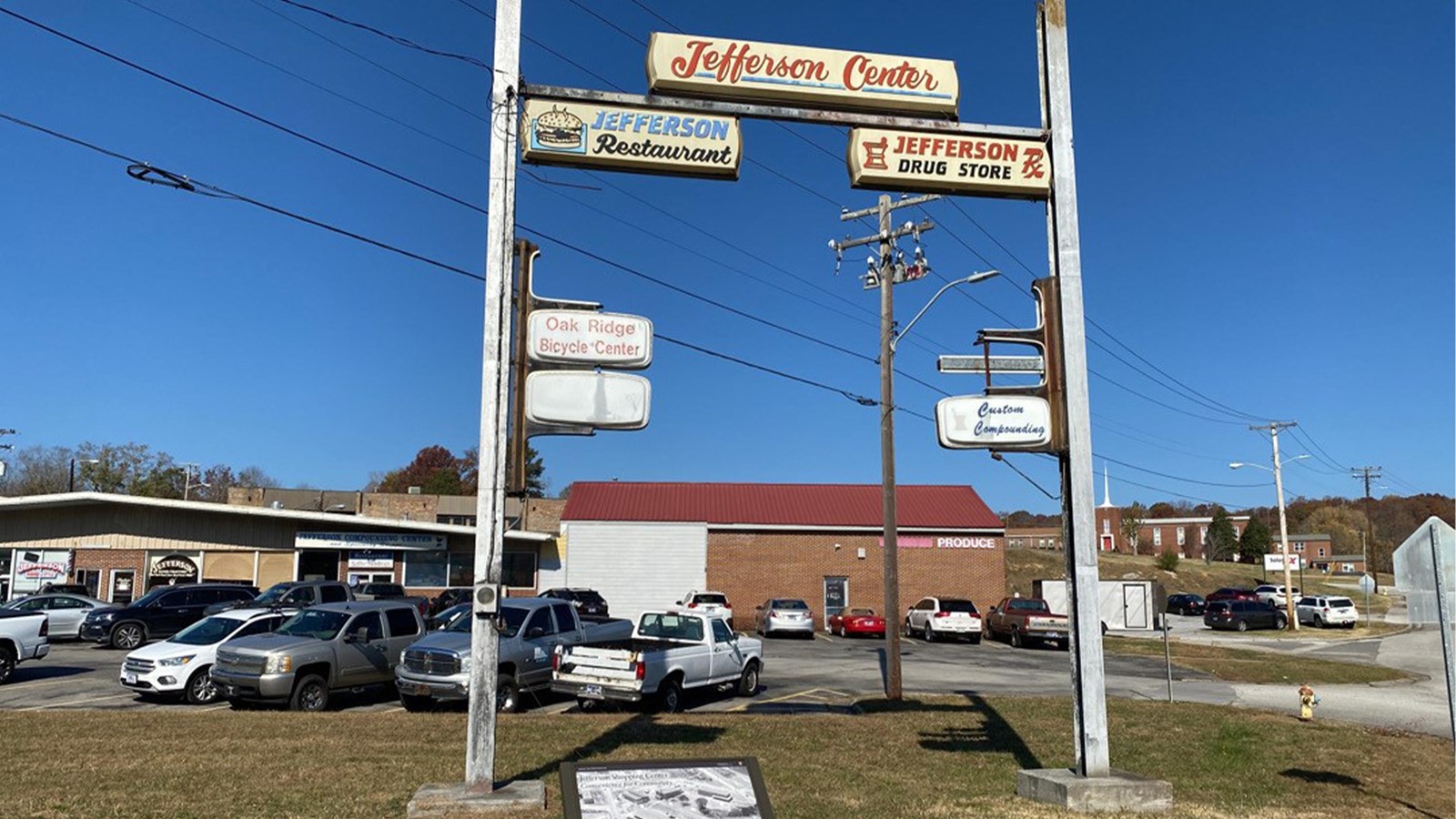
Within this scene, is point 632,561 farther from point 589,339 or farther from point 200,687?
point 589,339

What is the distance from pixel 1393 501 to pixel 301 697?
16000cm

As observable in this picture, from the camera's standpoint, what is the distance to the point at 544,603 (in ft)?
59.7

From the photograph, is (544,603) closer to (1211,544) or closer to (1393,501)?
(1211,544)

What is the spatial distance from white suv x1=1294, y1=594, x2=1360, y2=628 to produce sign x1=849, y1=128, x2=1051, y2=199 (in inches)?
1969

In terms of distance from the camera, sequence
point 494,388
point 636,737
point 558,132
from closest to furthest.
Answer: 1. point 494,388
2. point 558,132
3. point 636,737

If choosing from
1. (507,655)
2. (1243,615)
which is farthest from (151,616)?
(1243,615)

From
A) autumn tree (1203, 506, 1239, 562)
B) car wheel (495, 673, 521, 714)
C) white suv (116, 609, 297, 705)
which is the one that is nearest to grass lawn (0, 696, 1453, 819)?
car wheel (495, 673, 521, 714)

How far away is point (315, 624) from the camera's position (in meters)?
17.2

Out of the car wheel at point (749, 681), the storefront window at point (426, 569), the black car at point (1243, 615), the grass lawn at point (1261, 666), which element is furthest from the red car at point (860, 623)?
the car wheel at point (749, 681)

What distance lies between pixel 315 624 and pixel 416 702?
240 cm

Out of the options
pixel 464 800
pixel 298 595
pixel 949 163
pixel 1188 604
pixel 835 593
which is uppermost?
pixel 949 163

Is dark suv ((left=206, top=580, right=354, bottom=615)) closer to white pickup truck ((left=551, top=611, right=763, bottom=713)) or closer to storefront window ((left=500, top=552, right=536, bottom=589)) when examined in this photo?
white pickup truck ((left=551, top=611, right=763, bottom=713))

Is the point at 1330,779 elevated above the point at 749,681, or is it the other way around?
the point at 1330,779

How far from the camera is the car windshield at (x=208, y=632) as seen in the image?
1762cm
